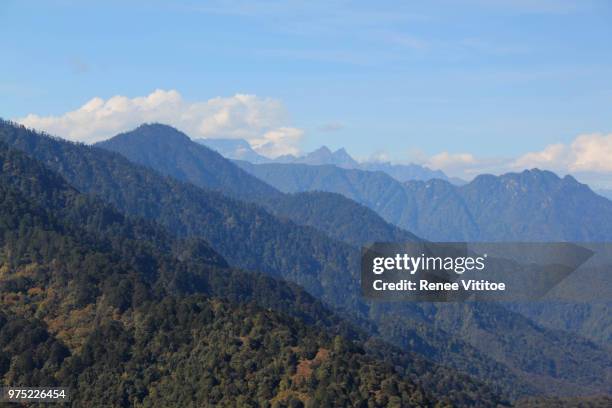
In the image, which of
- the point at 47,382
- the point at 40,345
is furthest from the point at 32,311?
the point at 47,382

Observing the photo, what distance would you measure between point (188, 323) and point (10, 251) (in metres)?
60.1

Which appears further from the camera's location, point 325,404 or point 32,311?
point 32,311

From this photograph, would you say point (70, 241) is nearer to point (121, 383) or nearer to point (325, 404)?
point (121, 383)

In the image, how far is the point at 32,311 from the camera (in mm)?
166750

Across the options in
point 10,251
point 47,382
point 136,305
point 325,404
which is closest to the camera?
point 325,404

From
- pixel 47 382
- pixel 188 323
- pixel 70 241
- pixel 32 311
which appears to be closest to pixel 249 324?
pixel 188 323

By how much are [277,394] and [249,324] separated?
19.2 m

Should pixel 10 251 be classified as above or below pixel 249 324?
above

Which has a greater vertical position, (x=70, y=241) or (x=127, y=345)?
(x=70, y=241)

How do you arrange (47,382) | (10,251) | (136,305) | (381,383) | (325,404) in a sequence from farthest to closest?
1. (10,251)
2. (136,305)
3. (47,382)
4. (381,383)
5. (325,404)

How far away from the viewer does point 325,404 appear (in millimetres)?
121562

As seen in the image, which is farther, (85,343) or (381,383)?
(85,343)

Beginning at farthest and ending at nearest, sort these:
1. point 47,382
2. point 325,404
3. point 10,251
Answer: point 10,251
point 47,382
point 325,404

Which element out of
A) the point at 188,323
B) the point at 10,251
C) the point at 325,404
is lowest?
the point at 325,404
